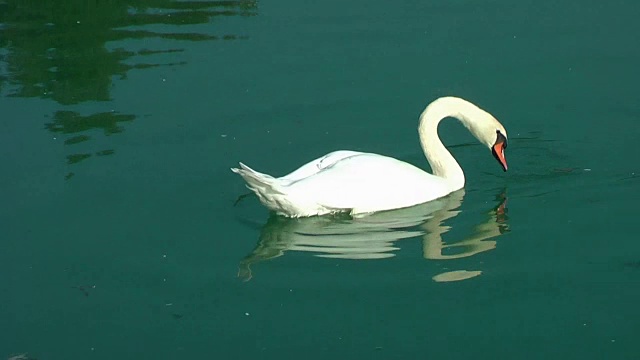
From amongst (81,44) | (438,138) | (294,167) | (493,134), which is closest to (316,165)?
(294,167)

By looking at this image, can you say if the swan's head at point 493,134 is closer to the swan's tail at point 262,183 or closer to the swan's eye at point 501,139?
the swan's eye at point 501,139

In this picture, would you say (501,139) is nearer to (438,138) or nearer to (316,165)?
(438,138)

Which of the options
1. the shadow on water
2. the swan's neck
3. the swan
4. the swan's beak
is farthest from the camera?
the shadow on water

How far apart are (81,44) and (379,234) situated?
5.42 metres

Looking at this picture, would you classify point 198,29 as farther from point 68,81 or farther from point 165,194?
point 165,194

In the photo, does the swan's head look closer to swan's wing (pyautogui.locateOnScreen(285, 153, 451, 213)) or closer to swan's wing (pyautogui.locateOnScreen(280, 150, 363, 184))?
swan's wing (pyautogui.locateOnScreen(285, 153, 451, 213))

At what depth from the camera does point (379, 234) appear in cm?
888

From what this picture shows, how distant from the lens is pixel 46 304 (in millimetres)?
8117

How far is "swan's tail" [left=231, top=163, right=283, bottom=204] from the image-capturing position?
8555 mm

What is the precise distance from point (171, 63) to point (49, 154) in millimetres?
2251

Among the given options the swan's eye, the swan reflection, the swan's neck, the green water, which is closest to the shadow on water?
the green water

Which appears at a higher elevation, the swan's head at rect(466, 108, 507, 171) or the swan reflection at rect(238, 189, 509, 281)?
the swan's head at rect(466, 108, 507, 171)

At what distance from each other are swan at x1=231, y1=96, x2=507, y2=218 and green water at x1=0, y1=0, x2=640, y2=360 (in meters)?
0.13

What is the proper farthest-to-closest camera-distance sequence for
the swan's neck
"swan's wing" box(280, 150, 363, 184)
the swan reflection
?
the swan's neck
"swan's wing" box(280, 150, 363, 184)
the swan reflection
